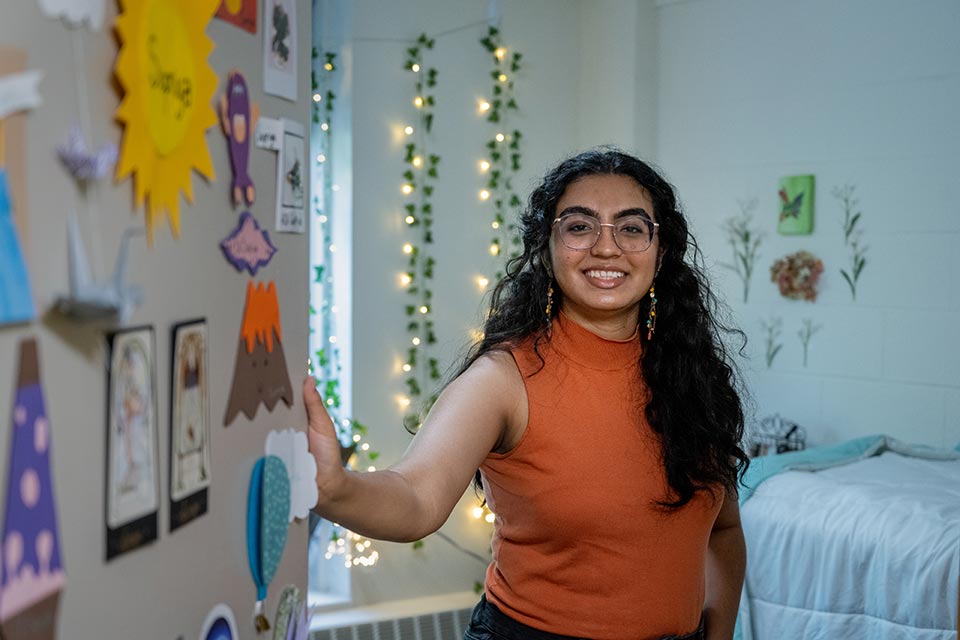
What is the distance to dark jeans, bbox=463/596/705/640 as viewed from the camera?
5.40 feet

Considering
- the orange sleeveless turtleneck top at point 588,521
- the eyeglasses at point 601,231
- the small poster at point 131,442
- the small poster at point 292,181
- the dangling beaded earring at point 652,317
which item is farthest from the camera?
the dangling beaded earring at point 652,317

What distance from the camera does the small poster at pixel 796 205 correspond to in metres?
4.09

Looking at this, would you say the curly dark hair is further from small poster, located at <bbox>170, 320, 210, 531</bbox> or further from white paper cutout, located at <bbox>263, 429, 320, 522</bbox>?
small poster, located at <bbox>170, 320, 210, 531</bbox>

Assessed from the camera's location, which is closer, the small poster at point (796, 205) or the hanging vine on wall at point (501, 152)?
the small poster at point (796, 205)

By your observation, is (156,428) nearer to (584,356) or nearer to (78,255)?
(78,255)

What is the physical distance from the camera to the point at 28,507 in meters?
0.61

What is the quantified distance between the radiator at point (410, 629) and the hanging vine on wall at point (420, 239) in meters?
0.72

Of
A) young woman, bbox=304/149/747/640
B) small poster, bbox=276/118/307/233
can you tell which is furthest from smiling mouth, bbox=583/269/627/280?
small poster, bbox=276/118/307/233

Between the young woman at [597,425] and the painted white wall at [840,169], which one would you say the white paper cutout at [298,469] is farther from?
the painted white wall at [840,169]

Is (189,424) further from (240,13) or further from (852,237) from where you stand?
(852,237)

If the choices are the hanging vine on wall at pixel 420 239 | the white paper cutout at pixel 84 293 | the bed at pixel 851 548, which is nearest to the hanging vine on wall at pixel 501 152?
the hanging vine on wall at pixel 420 239

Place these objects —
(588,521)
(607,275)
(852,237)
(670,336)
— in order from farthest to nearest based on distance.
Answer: (852,237), (670,336), (607,275), (588,521)

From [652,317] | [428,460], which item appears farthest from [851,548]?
[428,460]

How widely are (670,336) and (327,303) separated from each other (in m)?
2.43
